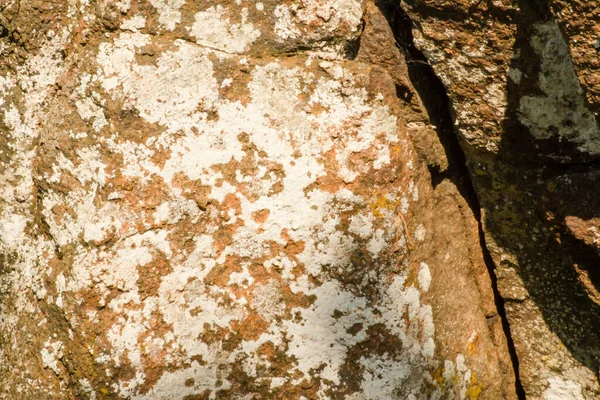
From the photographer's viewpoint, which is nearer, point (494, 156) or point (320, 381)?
point (320, 381)

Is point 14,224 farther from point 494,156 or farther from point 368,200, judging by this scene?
point 494,156

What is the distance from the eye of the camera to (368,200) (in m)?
1.67

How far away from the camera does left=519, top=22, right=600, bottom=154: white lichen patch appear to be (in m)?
1.69

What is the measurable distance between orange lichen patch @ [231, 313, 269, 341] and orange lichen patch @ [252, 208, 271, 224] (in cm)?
24

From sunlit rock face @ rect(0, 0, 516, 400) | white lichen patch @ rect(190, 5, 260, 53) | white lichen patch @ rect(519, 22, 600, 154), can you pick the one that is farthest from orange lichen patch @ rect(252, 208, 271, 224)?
white lichen patch @ rect(519, 22, 600, 154)

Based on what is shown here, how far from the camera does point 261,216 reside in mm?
1652

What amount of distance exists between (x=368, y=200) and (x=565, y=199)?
1.69 feet

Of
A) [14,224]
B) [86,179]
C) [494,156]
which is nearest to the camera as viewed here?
[86,179]

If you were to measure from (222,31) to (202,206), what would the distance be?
0.45 metres

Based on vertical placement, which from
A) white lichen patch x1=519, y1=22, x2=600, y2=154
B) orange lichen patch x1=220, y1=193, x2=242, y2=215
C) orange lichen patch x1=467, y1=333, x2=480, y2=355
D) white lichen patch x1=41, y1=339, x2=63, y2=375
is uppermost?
white lichen patch x1=519, y1=22, x2=600, y2=154

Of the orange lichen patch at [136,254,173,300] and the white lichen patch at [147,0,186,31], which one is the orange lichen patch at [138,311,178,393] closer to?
the orange lichen patch at [136,254,173,300]

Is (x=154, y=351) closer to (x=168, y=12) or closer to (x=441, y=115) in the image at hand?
(x=168, y=12)

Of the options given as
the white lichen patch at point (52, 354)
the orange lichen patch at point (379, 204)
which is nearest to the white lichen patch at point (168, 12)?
the orange lichen patch at point (379, 204)

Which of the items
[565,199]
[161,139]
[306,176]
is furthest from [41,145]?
[565,199]
